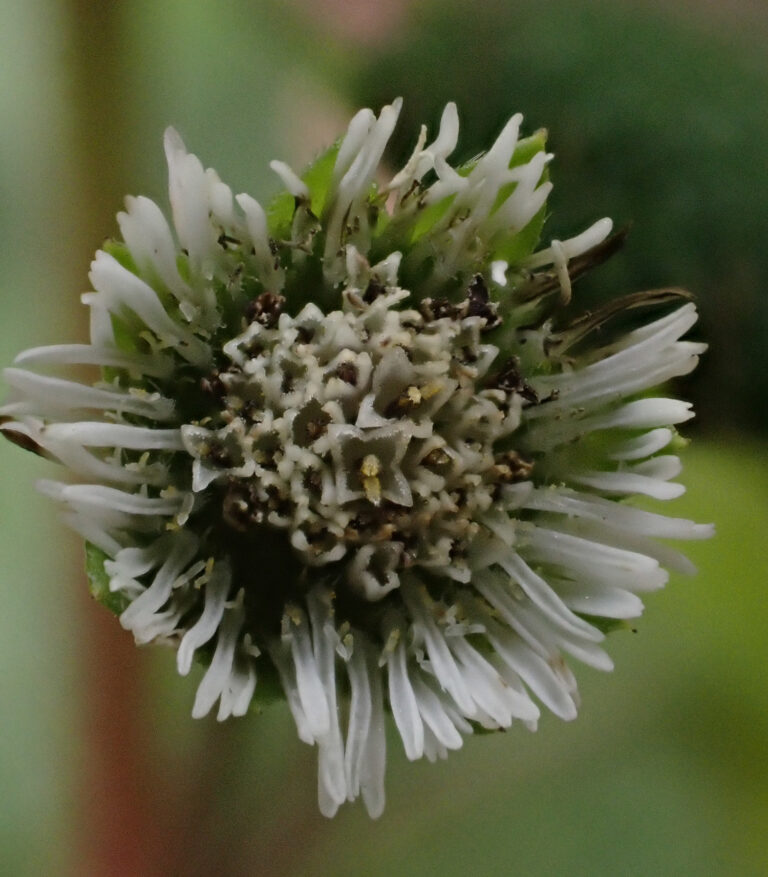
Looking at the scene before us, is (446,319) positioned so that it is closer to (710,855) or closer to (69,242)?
(69,242)

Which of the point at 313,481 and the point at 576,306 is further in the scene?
the point at 576,306

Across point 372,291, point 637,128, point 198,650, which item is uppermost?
point 637,128

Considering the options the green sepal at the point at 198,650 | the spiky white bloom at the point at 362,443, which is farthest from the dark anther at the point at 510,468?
the green sepal at the point at 198,650

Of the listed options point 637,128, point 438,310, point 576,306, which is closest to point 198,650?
point 438,310

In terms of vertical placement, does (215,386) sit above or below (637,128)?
below

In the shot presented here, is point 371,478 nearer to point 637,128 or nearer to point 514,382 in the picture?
point 514,382

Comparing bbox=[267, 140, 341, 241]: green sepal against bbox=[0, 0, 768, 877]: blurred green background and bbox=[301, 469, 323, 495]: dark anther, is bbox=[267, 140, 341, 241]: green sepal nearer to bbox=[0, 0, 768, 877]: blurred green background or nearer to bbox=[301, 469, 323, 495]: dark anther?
bbox=[301, 469, 323, 495]: dark anther

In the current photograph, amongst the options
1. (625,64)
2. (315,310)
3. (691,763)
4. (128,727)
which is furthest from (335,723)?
(625,64)
